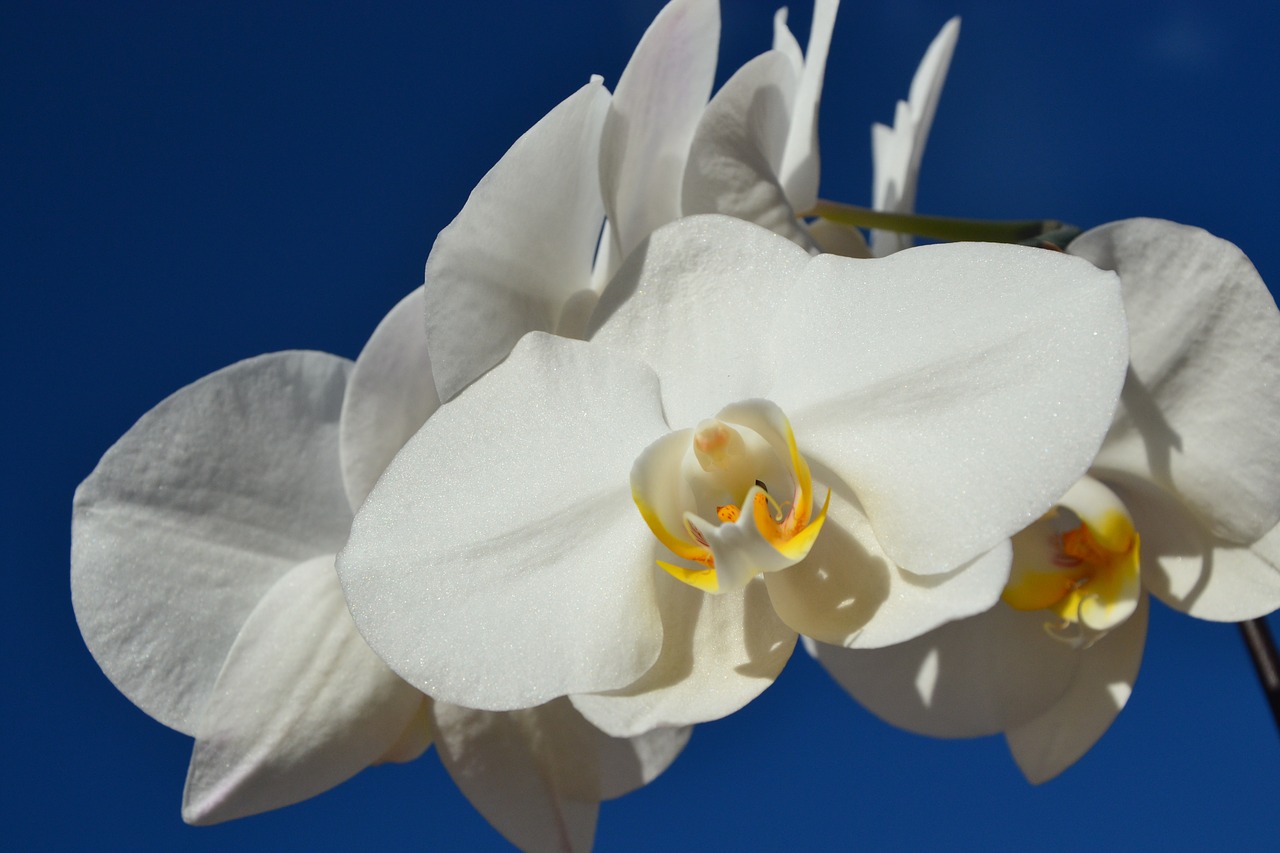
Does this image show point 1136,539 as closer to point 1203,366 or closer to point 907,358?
point 1203,366

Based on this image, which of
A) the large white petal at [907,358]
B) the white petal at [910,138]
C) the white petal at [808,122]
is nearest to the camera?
the large white petal at [907,358]

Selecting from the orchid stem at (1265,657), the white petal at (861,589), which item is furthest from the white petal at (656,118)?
the orchid stem at (1265,657)

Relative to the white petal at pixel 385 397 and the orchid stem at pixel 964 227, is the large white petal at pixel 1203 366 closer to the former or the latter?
the orchid stem at pixel 964 227

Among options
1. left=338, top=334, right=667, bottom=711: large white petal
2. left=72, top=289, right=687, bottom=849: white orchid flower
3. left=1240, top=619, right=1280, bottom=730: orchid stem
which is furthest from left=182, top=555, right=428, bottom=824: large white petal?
left=1240, top=619, right=1280, bottom=730: orchid stem

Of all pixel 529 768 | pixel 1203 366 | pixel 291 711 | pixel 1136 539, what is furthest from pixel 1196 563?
pixel 291 711

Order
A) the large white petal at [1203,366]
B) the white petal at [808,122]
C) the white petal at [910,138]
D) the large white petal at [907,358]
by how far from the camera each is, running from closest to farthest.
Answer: the large white petal at [907,358] < the large white petal at [1203,366] < the white petal at [808,122] < the white petal at [910,138]
